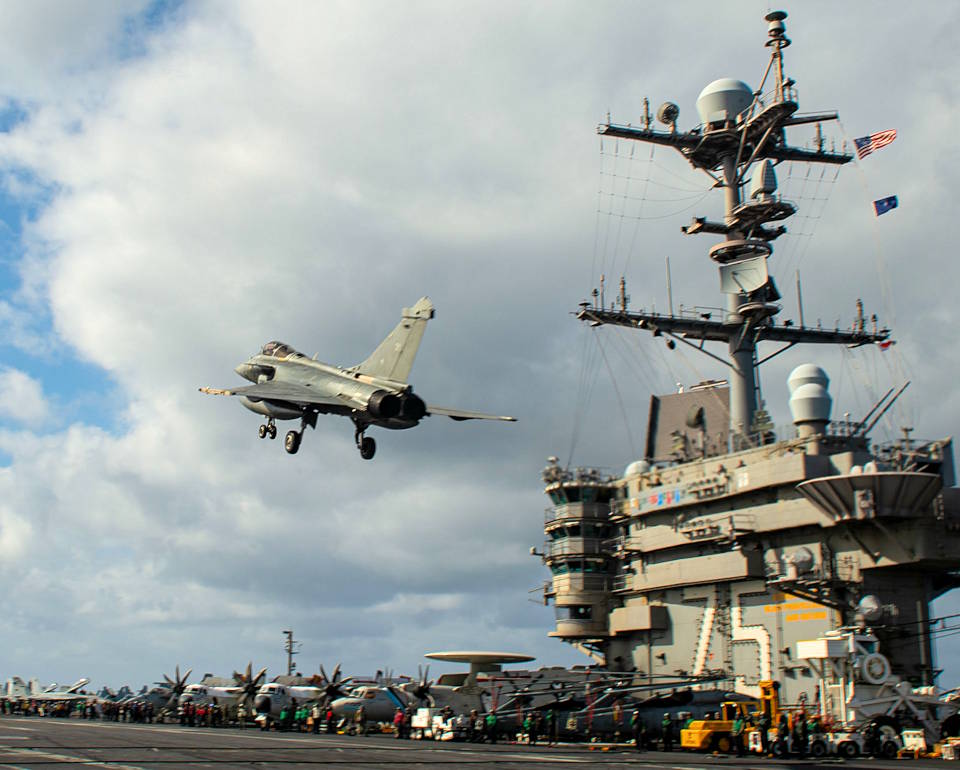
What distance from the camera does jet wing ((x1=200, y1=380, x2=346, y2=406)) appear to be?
111 feet

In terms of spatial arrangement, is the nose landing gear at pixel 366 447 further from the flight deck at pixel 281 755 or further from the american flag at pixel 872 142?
the american flag at pixel 872 142

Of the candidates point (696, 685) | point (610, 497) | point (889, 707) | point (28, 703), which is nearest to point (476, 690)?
point (696, 685)

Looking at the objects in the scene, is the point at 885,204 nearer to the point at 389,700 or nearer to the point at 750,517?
the point at 750,517

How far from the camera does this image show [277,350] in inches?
1519

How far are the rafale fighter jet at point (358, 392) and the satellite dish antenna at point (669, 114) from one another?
22.8 meters

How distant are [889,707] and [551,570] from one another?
23.1 metres

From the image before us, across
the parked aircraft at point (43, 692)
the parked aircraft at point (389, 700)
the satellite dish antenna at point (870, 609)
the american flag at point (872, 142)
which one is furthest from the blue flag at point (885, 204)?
the parked aircraft at point (43, 692)

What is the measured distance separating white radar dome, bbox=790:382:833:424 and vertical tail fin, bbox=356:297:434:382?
719 inches

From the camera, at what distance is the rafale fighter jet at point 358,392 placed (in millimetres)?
32344

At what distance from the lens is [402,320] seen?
113ft

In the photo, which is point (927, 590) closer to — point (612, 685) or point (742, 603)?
point (742, 603)

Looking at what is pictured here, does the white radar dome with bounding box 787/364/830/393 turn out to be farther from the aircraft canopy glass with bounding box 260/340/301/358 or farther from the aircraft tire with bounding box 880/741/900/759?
the aircraft canopy glass with bounding box 260/340/301/358

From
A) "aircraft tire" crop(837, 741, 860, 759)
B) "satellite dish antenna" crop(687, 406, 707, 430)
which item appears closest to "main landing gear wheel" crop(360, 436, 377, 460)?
"aircraft tire" crop(837, 741, 860, 759)

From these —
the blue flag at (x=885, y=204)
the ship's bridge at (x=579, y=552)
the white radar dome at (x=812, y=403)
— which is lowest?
the ship's bridge at (x=579, y=552)
